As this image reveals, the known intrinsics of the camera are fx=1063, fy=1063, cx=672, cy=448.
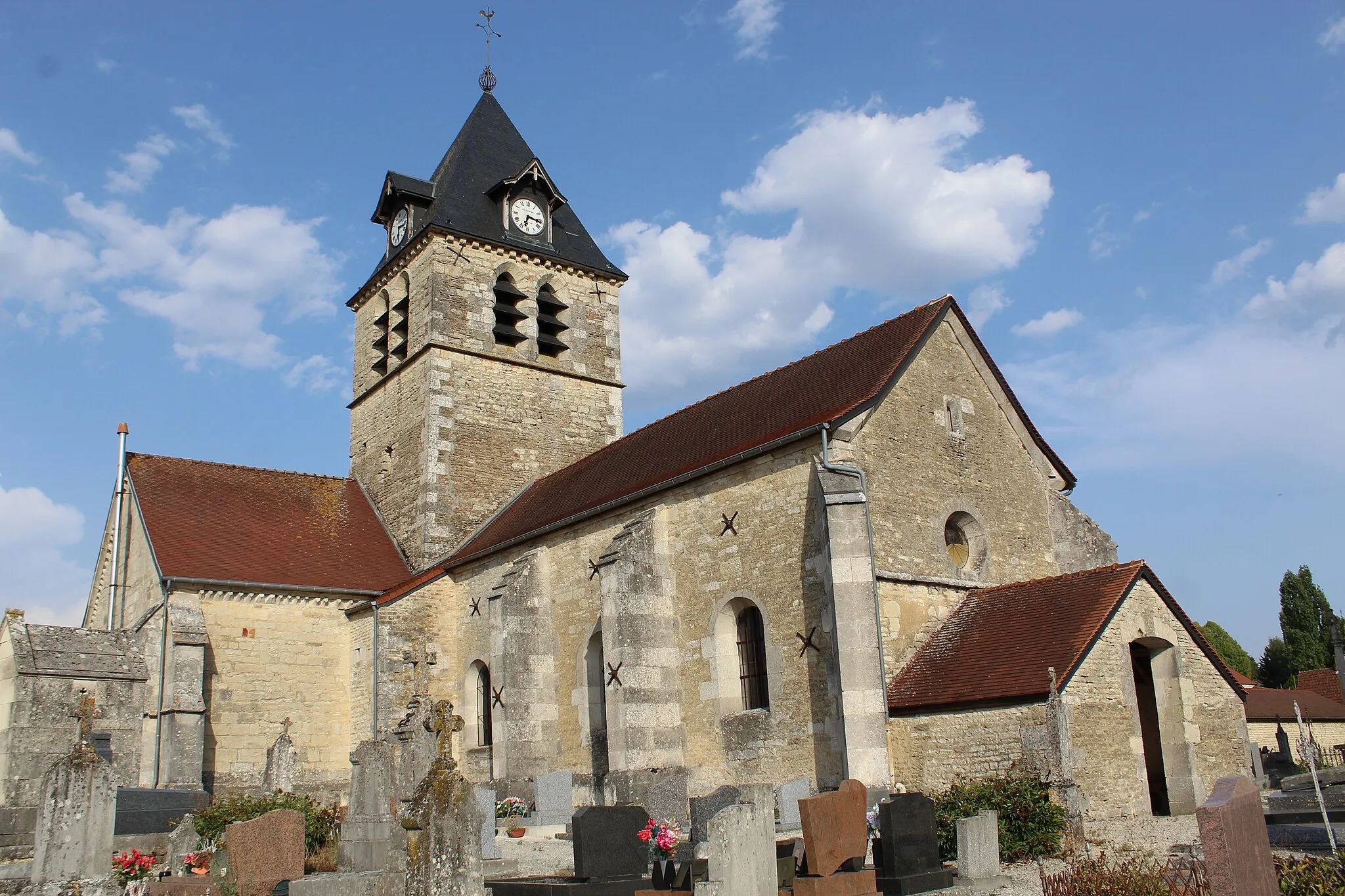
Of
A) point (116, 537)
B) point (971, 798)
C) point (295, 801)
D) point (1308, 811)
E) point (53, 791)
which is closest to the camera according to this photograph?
point (53, 791)

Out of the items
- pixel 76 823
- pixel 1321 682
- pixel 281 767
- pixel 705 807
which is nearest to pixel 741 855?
pixel 705 807

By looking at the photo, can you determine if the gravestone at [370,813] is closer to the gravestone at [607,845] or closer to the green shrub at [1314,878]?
the gravestone at [607,845]

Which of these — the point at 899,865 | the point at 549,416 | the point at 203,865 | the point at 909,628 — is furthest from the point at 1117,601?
the point at 549,416

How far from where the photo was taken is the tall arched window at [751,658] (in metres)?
14.5

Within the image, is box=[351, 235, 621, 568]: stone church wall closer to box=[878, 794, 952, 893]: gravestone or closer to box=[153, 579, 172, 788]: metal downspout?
box=[153, 579, 172, 788]: metal downspout

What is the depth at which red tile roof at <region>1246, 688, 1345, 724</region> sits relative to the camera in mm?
32941

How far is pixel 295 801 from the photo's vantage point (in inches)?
533

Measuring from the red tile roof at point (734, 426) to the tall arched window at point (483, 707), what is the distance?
6.83 feet

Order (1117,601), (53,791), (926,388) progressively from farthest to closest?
(926,388)
(1117,601)
(53,791)

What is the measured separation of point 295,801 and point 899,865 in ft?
26.7

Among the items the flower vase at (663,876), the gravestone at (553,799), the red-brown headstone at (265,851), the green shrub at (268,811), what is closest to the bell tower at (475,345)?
the gravestone at (553,799)

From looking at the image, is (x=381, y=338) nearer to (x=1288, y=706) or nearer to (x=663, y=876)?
A: (x=663, y=876)

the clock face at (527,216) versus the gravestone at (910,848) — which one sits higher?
the clock face at (527,216)

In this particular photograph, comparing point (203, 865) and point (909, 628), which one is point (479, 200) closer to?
point (909, 628)
